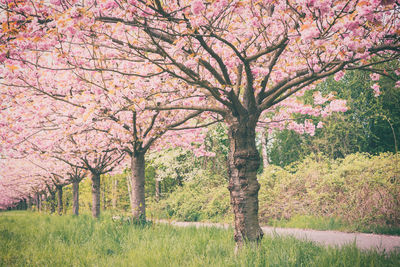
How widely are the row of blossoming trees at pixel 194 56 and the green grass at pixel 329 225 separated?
2904 millimetres

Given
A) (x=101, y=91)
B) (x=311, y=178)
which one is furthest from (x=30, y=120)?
(x=311, y=178)

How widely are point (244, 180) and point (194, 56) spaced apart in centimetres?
227

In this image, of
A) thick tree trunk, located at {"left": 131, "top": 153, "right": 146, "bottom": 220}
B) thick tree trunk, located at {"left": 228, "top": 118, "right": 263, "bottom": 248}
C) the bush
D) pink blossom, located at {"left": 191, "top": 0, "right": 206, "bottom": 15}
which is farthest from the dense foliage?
pink blossom, located at {"left": 191, "top": 0, "right": 206, "bottom": 15}

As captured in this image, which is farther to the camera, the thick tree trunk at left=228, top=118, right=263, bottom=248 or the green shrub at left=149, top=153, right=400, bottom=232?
the green shrub at left=149, top=153, right=400, bottom=232

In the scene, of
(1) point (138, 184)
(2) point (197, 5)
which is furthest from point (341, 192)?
(2) point (197, 5)

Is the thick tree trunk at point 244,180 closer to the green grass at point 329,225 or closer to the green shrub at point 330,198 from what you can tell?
the green shrub at point 330,198

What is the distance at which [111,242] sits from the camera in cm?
444

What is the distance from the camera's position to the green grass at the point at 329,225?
19.6 ft

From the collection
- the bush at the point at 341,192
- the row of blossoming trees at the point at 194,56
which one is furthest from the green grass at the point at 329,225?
the row of blossoming trees at the point at 194,56

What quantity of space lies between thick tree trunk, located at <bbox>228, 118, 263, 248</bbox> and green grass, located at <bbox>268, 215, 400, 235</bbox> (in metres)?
3.96

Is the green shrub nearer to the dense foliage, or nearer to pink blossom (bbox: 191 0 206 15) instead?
pink blossom (bbox: 191 0 206 15)

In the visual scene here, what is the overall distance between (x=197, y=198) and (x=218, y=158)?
3.28 m

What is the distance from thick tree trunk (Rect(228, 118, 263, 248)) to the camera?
387 centimetres

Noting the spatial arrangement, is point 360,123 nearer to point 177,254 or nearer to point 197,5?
point 177,254
